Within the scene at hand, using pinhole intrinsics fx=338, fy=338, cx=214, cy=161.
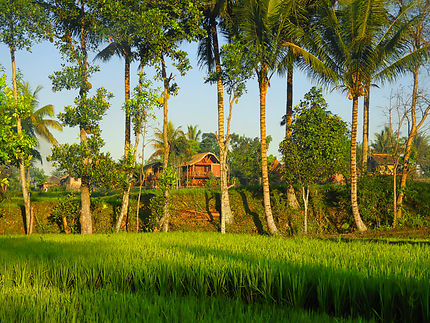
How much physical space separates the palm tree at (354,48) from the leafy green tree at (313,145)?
2.51ft

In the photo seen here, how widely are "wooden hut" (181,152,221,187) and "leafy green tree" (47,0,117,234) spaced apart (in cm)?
2894

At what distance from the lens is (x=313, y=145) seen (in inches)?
607

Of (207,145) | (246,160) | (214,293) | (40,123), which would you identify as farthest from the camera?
(207,145)

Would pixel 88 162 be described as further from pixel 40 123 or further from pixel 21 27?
pixel 40 123

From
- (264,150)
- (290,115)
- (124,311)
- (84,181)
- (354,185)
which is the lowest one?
(124,311)

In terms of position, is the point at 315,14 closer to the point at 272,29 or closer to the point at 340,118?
the point at 272,29

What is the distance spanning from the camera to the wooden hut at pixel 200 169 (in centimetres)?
4481

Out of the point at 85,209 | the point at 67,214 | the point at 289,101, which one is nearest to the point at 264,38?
the point at 289,101

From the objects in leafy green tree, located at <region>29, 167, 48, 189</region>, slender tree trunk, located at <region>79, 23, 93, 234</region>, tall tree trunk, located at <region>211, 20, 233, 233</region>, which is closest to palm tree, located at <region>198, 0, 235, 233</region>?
tall tree trunk, located at <region>211, 20, 233, 233</region>

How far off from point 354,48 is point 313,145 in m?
4.66

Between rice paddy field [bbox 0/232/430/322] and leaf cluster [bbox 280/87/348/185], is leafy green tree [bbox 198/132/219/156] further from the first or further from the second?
rice paddy field [bbox 0/232/430/322]

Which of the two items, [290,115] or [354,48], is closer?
[354,48]

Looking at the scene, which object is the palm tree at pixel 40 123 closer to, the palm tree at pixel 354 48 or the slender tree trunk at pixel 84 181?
the slender tree trunk at pixel 84 181

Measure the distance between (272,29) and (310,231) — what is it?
382 inches
